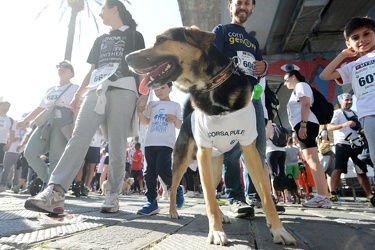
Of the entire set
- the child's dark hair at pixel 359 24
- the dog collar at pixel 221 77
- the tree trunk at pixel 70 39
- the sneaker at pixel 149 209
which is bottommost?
the sneaker at pixel 149 209

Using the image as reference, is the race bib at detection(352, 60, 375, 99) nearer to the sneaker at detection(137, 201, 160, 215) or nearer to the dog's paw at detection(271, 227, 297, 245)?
the dog's paw at detection(271, 227, 297, 245)

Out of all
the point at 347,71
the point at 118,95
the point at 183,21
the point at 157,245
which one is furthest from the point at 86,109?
the point at 183,21

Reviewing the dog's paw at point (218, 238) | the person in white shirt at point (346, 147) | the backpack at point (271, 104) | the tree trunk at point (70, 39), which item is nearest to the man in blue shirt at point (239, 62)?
the backpack at point (271, 104)

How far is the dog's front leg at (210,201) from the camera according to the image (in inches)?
67.8

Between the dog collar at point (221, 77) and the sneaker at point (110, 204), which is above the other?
the dog collar at point (221, 77)

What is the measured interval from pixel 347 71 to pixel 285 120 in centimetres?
2093

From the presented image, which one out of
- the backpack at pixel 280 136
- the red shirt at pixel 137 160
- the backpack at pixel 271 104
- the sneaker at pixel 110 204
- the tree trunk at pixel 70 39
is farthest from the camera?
the tree trunk at pixel 70 39

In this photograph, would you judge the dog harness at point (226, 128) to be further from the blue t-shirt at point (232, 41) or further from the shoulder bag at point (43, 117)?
the shoulder bag at point (43, 117)

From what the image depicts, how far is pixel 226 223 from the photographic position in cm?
255

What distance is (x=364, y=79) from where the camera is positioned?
9.22 feet

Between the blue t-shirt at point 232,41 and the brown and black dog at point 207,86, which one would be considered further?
the blue t-shirt at point 232,41

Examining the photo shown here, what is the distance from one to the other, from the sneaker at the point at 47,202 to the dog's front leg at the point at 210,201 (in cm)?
138

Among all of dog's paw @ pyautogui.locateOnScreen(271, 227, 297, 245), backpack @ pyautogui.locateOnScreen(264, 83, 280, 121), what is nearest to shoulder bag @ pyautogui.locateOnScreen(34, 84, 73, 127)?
backpack @ pyautogui.locateOnScreen(264, 83, 280, 121)

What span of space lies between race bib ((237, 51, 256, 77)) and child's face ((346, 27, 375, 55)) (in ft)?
3.49
